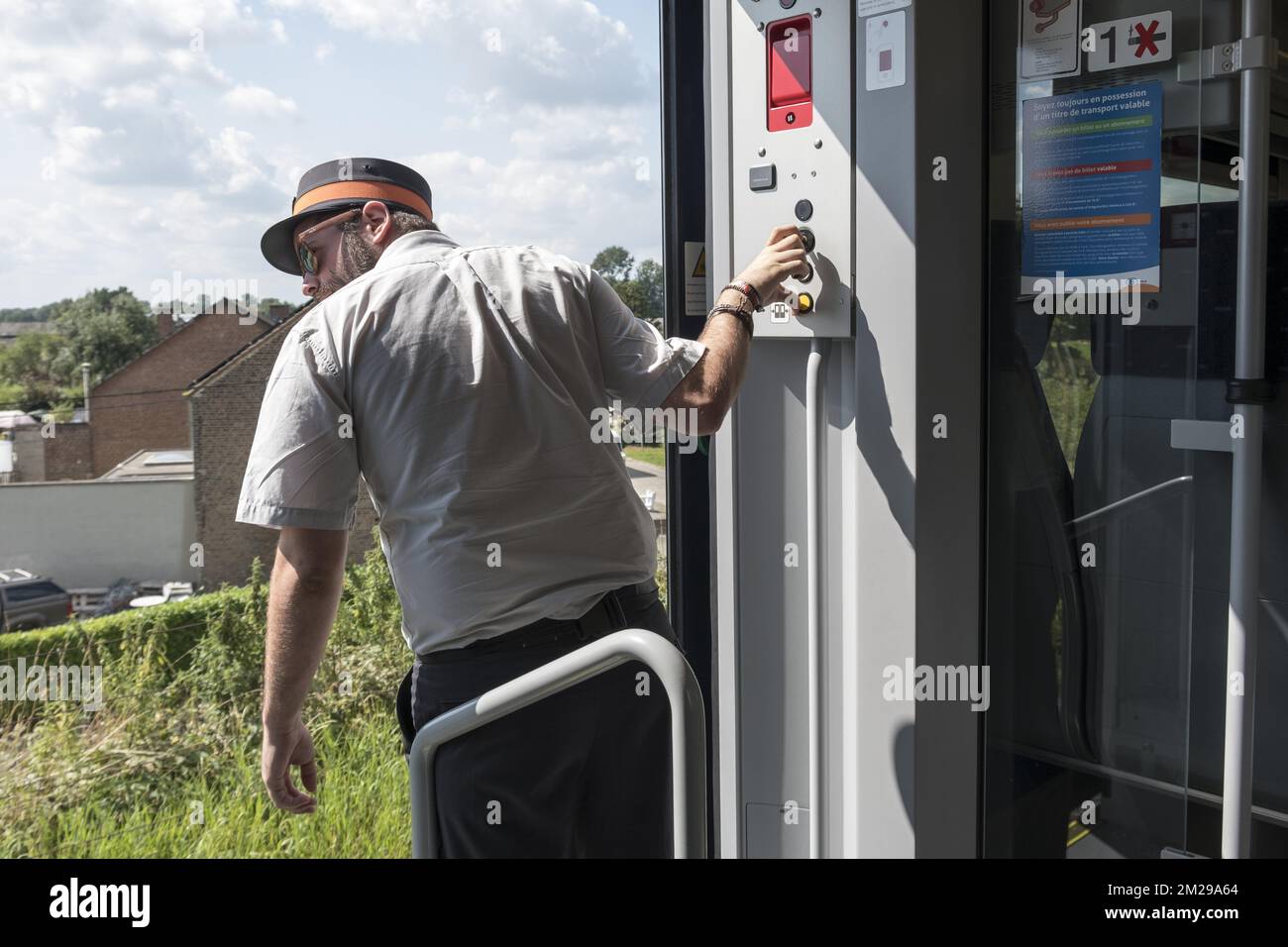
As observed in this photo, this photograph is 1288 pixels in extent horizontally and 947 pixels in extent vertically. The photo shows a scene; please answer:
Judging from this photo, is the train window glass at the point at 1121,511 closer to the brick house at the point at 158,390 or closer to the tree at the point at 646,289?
the tree at the point at 646,289

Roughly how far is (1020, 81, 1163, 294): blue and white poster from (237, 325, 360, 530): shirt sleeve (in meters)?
1.44

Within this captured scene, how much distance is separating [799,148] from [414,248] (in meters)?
0.88

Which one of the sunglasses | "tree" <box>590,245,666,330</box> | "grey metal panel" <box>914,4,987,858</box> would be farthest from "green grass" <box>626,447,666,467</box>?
the sunglasses

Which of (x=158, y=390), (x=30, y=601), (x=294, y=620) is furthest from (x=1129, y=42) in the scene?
(x=158, y=390)

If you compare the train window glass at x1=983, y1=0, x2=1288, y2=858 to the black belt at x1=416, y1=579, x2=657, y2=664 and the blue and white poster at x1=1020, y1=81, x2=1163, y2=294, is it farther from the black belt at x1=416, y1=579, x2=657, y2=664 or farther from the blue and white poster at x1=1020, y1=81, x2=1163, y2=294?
the black belt at x1=416, y1=579, x2=657, y2=664

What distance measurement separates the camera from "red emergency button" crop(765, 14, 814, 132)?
7.82 ft

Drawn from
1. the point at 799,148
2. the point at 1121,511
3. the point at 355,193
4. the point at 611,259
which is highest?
the point at 611,259

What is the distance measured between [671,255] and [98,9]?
44.1 feet

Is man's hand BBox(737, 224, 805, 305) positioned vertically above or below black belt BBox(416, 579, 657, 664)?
above

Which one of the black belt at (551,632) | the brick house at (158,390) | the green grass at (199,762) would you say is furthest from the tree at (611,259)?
the brick house at (158,390)

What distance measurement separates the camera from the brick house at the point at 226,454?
10861 mm

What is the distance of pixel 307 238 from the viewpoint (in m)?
2.21

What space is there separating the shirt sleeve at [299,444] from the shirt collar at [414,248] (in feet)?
0.73

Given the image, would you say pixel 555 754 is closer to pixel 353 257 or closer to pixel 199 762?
pixel 353 257
